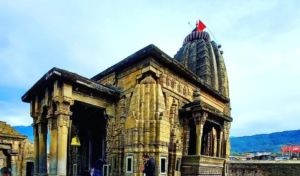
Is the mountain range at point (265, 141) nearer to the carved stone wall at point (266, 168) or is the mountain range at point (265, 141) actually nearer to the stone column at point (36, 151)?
the carved stone wall at point (266, 168)

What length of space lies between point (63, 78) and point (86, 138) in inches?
227

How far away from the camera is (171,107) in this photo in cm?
1162

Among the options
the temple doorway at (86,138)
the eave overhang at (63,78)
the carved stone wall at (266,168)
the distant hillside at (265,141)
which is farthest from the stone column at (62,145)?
the distant hillside at (265,141)

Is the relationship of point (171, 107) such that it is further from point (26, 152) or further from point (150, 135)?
point (26, 152)

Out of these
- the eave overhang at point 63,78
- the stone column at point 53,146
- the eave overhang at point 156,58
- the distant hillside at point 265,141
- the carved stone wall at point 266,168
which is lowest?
the distant hillside at point 265,141

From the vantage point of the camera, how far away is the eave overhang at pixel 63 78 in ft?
30.3

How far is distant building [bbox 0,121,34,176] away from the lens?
711 inches

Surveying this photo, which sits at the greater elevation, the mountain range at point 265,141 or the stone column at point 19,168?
the stone column at point 19,168

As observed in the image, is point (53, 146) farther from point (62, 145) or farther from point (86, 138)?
point (86, 138)

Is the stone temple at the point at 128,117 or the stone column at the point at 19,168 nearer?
the stone temple at the point at 128,117

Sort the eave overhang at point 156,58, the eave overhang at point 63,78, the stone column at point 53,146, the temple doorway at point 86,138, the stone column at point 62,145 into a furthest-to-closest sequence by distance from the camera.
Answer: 1. the temple doorway at point 86,138
2. the eave overhang at point 156,58
3. the eave overhang at point 63,78
4. the stone column at point 53,146
5. the stone column at point 62,145

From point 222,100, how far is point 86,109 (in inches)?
384

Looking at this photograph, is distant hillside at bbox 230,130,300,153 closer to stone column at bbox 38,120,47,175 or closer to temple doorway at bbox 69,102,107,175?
temple doorway at bbox 69,102,107,175

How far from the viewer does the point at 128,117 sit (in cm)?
1050
